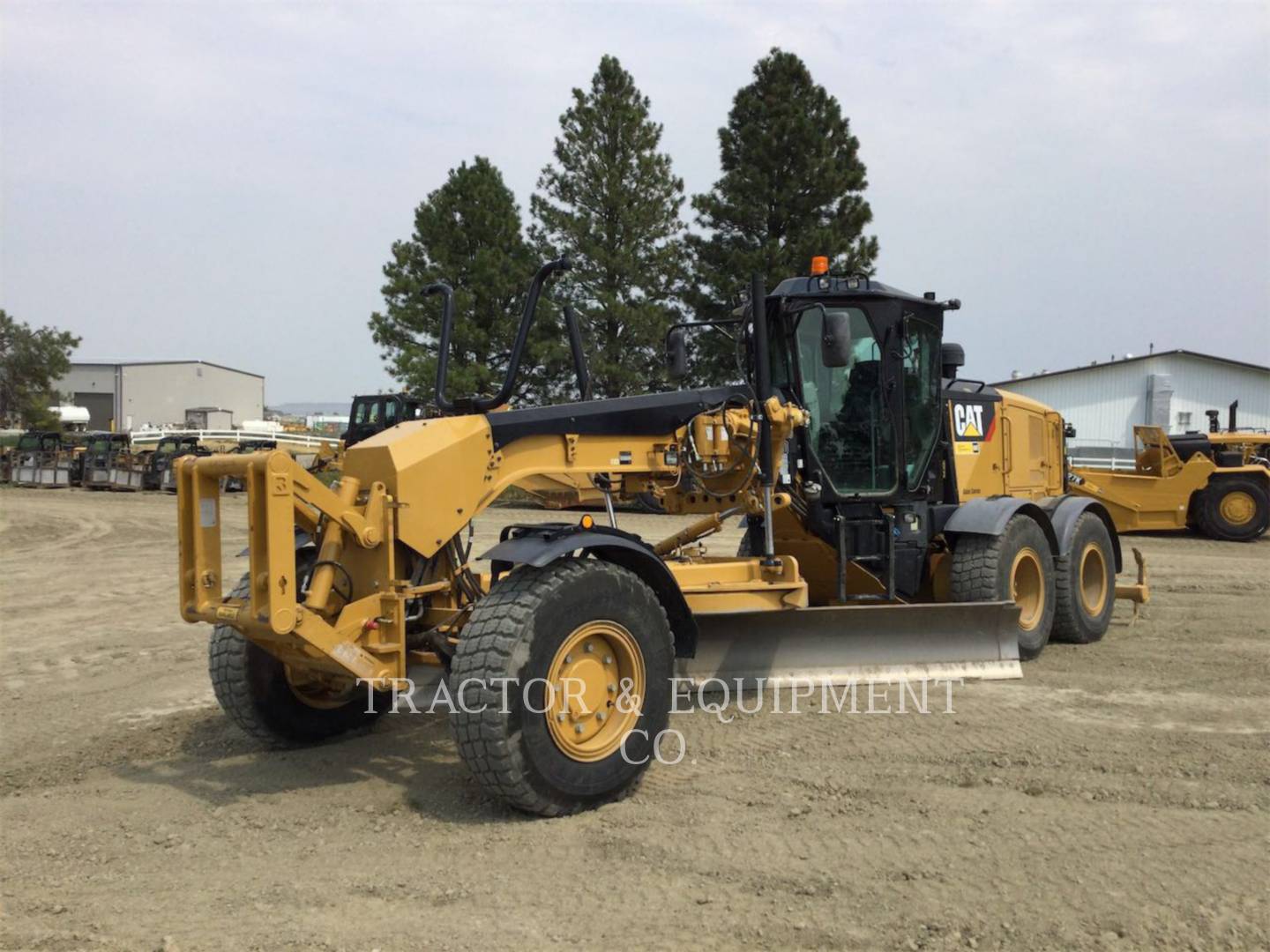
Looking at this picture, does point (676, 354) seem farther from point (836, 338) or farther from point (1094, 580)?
point (1094, 580)

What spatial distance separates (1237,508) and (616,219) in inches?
651

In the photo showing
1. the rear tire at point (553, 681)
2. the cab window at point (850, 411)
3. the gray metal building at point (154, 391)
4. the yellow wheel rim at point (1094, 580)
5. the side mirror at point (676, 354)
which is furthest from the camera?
the gray metal building at point (154, 391)

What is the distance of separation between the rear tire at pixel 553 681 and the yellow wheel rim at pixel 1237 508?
643 inches

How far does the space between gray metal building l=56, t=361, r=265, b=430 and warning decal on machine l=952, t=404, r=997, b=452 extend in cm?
7821

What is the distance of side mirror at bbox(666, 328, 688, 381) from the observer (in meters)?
6.45

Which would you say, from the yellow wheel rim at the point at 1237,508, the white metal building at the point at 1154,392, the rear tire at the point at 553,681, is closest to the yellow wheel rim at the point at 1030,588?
the rear tire at the point at 553,681

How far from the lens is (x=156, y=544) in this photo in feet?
56.3

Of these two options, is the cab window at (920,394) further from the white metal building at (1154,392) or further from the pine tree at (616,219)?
the white metal building at (1154,392)

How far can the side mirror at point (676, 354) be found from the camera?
21.2ft

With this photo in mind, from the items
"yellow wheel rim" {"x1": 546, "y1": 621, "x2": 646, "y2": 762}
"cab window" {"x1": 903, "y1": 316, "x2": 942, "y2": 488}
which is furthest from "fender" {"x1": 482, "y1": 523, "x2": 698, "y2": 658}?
"cab window" {"x1": 903, "y1": 316, "x2": 942, "y2": 488}

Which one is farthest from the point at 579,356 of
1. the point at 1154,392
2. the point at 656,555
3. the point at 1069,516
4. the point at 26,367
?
the point at 26,367

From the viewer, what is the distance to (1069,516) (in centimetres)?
873

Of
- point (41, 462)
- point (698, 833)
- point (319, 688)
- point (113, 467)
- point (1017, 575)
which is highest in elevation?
point (41, 462)

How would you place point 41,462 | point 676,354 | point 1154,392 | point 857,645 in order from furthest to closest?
point 1154,392 → point 41,462 → point 857,645 → point 676,354
